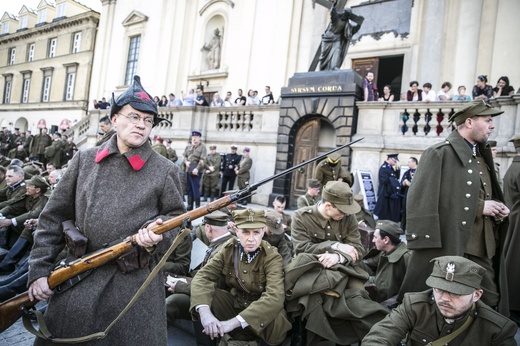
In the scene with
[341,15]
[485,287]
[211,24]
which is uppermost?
[211,24]

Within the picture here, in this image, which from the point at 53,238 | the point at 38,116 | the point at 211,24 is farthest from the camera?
the point at 38,116

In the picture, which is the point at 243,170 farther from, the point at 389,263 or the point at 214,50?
the point at 214,50

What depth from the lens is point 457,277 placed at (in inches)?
99.0

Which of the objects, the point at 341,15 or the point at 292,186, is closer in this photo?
the point at 341,15

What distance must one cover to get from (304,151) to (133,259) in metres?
10.4

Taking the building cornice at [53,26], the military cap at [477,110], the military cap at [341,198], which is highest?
the building cornice at [53,26]

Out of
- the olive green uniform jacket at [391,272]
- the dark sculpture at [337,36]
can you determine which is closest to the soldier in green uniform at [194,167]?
the dark sculpture at [337,36]

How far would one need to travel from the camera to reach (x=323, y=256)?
11.2ft

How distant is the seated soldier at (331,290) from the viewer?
10.6 feet

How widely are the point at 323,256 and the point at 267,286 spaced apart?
1.97 ft

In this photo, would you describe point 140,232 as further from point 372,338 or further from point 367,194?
point 367,194

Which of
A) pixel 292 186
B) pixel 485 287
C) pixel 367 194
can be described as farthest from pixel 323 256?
pixel 292 186

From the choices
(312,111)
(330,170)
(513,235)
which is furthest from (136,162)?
(312,111)

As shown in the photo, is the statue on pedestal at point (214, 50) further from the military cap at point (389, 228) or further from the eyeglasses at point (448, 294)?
the eyeglasses at point (448, 294)
